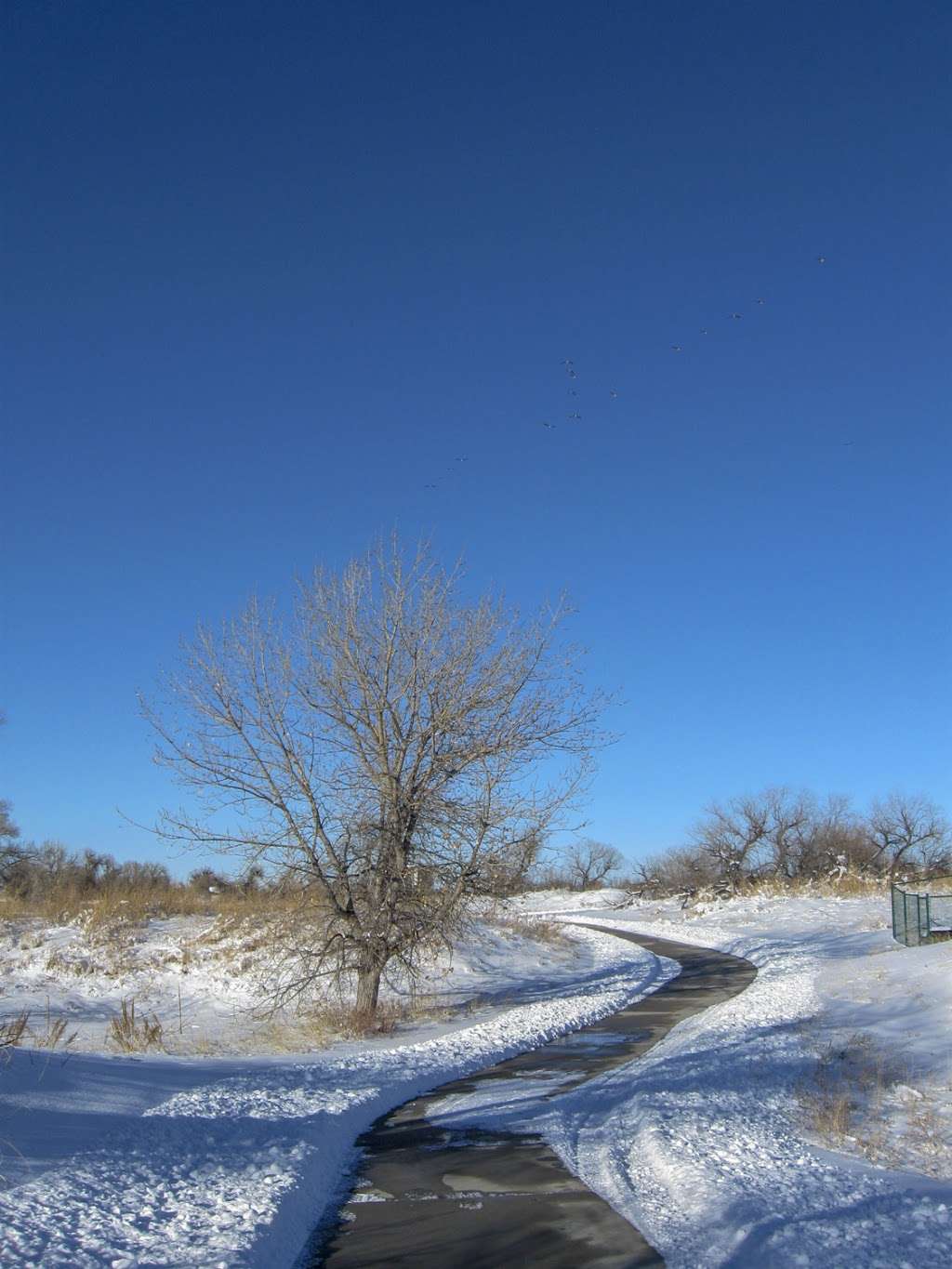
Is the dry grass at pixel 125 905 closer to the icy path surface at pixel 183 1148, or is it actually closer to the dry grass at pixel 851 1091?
the icy path surface at pixel 183 1148

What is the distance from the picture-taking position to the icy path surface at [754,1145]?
6.07 metres

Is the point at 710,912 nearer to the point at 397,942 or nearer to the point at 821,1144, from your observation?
the point at 397,942

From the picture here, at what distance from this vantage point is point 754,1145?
8352 mm

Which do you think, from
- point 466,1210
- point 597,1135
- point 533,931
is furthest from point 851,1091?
point 533,931

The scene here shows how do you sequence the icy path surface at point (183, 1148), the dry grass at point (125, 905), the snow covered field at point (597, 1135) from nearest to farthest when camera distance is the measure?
the icy path surface at point (183, 1148) → the snow covered field at point (597, 1135) → the dry grass at point (125, 905)

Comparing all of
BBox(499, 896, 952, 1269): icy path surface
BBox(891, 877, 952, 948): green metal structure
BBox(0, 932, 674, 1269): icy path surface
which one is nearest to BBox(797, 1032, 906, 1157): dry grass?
BBox(499, 896, 952, 1269): icy path surface

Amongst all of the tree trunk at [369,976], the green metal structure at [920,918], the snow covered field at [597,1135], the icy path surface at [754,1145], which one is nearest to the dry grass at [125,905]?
the tree trunk at [369,976]

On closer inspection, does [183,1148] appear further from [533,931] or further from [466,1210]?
[533,931]

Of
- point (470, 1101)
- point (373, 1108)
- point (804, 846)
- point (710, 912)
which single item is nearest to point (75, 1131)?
point (373, 1108)

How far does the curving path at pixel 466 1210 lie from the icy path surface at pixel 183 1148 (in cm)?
32

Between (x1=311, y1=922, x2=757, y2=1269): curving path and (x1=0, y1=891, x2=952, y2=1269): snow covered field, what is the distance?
0.23 m

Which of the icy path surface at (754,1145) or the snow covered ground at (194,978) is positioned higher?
the icy path surface at (754,1145)

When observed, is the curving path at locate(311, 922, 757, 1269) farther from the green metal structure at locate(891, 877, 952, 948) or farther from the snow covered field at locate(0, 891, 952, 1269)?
the green metal structure at locate(891, 877, 952, 948)

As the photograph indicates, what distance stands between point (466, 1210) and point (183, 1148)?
2332 millimetres
